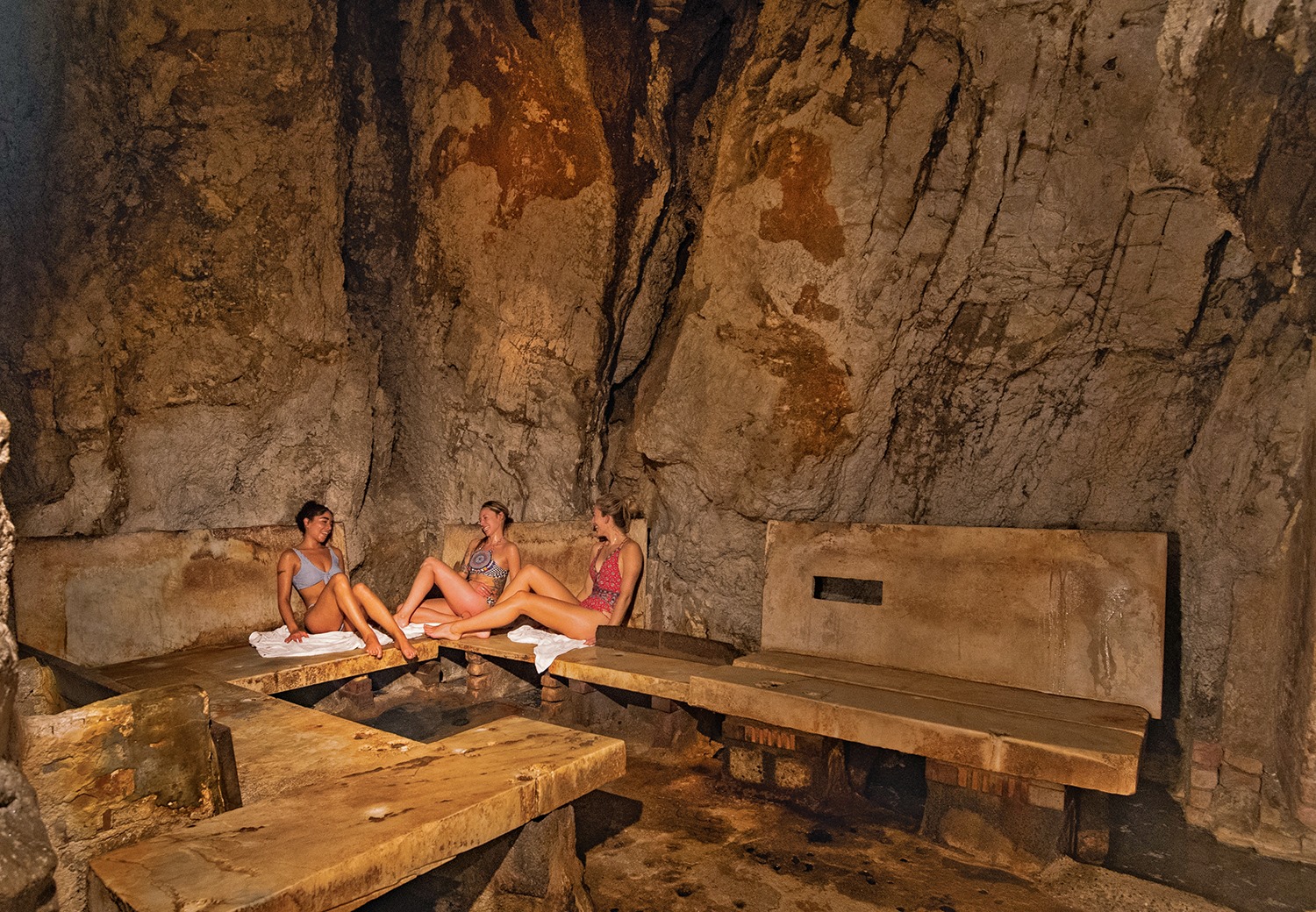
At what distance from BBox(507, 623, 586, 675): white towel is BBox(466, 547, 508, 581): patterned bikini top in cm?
45

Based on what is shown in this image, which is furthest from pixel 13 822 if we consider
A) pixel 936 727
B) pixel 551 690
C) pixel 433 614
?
pixel 433 614

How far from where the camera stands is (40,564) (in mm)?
5234

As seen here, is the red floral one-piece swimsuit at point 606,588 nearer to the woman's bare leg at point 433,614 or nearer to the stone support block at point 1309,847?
the woman's bare leg at point 433,614

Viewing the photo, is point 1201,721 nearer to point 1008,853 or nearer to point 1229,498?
point 1229,498

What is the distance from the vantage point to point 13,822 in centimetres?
164

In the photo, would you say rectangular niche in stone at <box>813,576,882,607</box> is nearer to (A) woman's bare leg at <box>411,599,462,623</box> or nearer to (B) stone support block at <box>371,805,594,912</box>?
(A) woman's bare leg at <box>411,599,462,623</box>

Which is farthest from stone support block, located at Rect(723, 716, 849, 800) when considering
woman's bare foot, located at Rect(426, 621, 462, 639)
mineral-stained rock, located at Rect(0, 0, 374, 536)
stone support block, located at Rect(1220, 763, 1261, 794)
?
mineral-stained rock, located at Rect(0, 0, 374, 536)

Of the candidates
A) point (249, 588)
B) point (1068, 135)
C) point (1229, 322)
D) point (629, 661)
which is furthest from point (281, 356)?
point (1229, 322)

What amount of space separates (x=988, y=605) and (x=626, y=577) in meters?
2.56

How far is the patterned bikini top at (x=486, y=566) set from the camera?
252 inches

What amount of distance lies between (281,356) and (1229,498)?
6840 millimetres

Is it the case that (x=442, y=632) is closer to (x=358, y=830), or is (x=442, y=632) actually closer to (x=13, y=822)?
(x=358, y=830)

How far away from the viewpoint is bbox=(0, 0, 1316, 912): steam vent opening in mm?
3555

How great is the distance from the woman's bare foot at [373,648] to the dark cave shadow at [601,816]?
1.84m
